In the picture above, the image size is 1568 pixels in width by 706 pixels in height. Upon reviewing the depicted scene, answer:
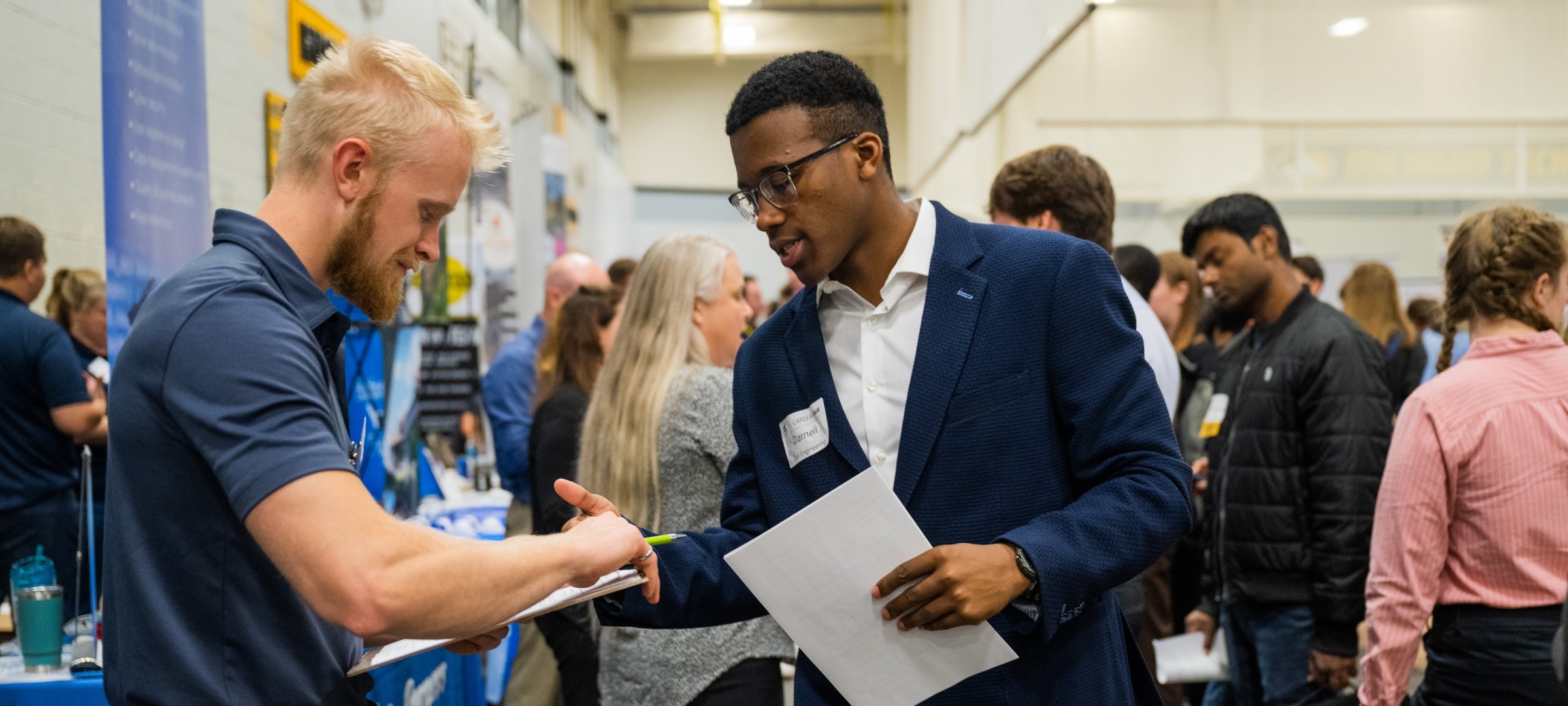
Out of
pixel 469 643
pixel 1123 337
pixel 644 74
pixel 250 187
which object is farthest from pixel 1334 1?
pixel 644 74

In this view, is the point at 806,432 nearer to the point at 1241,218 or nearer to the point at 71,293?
the point at 1241,218

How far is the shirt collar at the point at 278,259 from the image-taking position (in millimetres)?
1205

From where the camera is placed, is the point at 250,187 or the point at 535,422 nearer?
the point at 535,422

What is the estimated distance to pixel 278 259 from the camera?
121 centimetres

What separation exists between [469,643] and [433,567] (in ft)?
1.59

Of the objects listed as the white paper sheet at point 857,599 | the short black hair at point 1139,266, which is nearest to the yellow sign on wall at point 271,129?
the short black hair at point 1139,266

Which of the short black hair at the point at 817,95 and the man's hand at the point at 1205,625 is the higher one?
the short black hair at the point at 817,95

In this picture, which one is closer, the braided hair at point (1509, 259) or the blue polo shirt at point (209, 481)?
the blue polo shirt at point (209, 481)

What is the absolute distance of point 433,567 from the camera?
3.47 feet

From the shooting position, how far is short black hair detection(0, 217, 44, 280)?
278 cm

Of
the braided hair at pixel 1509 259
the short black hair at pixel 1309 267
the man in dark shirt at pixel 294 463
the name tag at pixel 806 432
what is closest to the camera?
the man in dark shirt at pixel 294 463

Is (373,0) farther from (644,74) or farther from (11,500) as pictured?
(644,74)

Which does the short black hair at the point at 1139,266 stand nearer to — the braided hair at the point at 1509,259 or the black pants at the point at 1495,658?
the braided hair at the point at 1509,259

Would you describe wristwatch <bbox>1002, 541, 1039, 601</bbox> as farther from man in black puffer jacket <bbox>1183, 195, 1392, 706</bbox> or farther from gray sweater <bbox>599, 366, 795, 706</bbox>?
man in black puffer jacket <bbox>1183, 195, 1392, 706</bbox>
